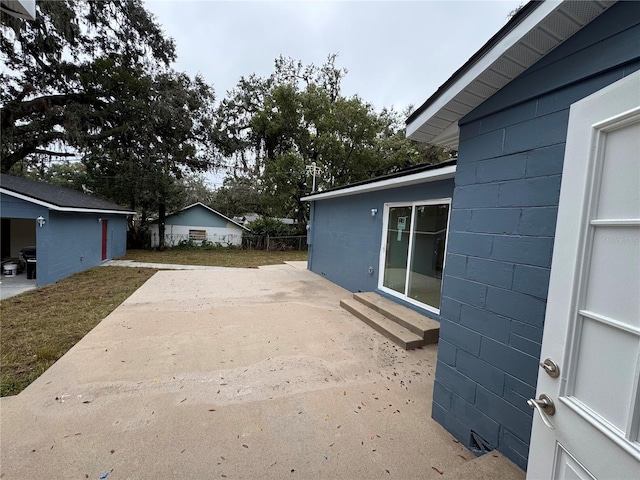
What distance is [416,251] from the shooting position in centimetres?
522

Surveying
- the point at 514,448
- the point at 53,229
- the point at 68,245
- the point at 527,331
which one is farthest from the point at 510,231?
the point at 68,245

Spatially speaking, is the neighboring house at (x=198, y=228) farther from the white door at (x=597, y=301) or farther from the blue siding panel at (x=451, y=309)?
the white door at (x=597, y=301)

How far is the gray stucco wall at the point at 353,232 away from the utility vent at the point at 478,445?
11.3 feet

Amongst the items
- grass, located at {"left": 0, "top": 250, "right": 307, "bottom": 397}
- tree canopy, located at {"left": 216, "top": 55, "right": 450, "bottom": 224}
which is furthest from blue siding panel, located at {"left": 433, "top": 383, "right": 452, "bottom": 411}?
tree canopy, located at {"left": 216, "top": 55, "right": 450, "bottom": 224}

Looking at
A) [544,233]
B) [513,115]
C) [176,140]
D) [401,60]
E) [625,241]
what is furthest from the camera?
[176,140]

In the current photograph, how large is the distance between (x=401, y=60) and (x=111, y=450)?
14.7 m

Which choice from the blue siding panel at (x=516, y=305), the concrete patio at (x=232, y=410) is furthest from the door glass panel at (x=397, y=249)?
the blue siding panel at (x=516, y=305)

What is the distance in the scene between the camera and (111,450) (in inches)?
78.6

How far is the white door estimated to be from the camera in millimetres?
857

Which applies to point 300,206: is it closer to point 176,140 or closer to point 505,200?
point 176,140

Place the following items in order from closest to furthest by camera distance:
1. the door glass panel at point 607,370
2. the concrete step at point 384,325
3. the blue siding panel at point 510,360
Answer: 1. the door glass panel at point 607,370
2. the blue siding panel at point 510,360
3. the concrete step at point 384,325

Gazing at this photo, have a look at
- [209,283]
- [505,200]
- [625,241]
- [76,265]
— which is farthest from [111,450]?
[76,265]

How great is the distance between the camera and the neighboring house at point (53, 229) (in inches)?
277

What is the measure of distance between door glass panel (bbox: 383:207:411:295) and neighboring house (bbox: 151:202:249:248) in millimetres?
14671
